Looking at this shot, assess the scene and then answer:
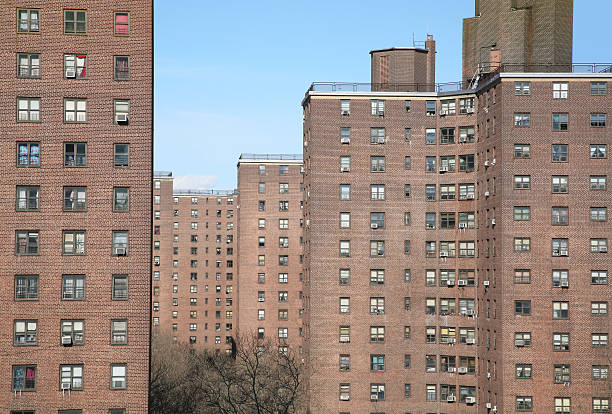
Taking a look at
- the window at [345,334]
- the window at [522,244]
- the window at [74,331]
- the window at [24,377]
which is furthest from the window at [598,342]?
the window at [24,377]

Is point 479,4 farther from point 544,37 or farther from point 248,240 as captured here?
point 248,240

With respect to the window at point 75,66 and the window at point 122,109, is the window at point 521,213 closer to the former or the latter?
the window at point 122,109

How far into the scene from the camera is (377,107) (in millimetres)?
102062

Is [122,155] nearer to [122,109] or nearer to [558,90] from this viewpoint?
[122,109]

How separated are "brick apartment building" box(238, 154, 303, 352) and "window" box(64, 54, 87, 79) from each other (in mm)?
94242

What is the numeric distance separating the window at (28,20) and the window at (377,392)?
54266 mm

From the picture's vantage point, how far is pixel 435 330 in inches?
3959

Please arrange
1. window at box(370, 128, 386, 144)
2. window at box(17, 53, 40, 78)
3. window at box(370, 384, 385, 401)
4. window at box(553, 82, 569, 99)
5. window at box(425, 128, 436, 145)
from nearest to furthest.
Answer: window at box(17, 53, 40, 78) → window at box(553, 82, 569, 99) → window at box(370, 384, 385, 401) → window at box(370, 128, 386, 144) → window at box(425, 128, 436, 145)

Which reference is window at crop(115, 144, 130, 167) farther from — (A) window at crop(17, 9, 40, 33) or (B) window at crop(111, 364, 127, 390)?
(B) window at crop(111, 364, 127, 390)

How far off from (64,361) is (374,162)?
4881cm

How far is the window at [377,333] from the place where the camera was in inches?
3942

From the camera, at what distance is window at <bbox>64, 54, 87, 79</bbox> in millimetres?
65000

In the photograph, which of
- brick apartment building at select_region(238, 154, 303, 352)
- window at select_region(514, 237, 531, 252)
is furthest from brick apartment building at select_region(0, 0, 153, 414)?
brick apartment building at select_region(238, 154, 303, 352)

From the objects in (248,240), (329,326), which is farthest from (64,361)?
(248,240)
